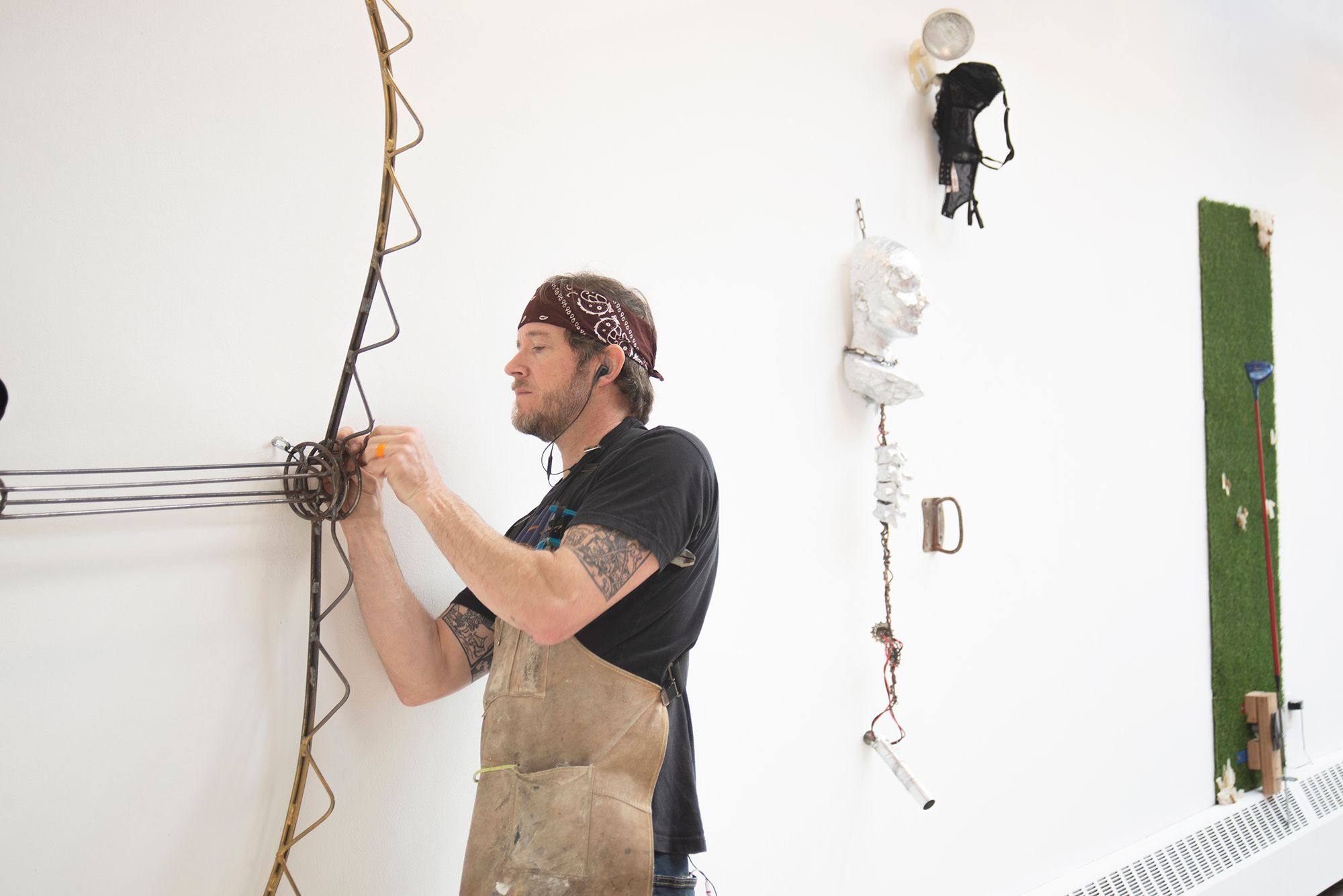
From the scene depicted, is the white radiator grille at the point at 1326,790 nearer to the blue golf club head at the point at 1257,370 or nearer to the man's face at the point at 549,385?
the blue golf club head at the point at 1257,370

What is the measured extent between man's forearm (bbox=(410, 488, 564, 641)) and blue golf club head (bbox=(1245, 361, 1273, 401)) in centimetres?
283

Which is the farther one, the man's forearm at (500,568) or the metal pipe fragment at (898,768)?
the metal pipe fragment at (898,768)

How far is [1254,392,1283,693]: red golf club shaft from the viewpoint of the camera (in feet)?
10.5

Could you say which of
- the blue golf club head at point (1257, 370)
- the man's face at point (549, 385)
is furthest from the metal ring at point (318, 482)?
the blue golf club head at point (1257, 370)

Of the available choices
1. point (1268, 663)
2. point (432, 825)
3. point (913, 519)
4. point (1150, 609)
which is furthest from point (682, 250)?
point (1268, 663)

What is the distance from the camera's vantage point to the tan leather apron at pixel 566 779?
4.09 ft

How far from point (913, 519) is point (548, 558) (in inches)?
49.8

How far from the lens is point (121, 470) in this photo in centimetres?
118

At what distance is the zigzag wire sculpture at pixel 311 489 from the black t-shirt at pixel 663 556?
301 millimetres

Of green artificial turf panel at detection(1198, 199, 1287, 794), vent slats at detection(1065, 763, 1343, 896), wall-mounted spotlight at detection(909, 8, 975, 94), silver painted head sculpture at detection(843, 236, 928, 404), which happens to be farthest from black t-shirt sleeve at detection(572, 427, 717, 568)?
green artificial turf panel at detection(1198, 199, 1287, 794)

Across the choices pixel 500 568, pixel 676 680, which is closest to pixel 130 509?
pixel 500 568

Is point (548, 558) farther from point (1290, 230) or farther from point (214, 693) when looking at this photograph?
point (1290, 230)

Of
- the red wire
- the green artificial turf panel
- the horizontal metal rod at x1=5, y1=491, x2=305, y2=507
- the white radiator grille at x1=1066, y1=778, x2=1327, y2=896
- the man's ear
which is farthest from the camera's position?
the green artificial turf panel

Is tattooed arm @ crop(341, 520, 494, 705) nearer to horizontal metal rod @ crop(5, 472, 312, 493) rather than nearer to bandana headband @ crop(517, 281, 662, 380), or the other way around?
horizontal metal rod @ crop(5, 472, 312, 493)
